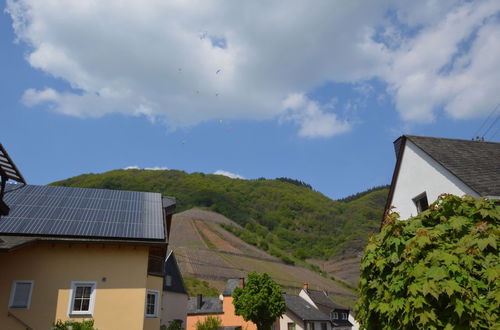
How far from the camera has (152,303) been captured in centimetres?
1878

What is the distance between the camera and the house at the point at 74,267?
598 inches

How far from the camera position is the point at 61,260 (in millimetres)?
16125

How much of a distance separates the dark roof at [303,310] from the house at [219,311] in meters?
7.05

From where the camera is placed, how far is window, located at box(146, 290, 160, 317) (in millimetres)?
18314

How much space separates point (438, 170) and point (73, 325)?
16356 mm

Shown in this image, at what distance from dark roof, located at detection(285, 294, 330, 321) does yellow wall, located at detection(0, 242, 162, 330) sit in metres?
43.3

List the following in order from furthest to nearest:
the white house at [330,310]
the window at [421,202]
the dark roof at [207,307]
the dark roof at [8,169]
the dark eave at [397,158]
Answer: the white house at [330,310]
the dark roof at [207,307]
the dark eave at [397,158]
the window at [421,202]
the dark roof at [8,169]

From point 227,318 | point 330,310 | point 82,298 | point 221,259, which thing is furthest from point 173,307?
point 221,259

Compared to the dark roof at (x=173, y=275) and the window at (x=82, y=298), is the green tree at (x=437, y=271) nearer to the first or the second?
the window at (x=82, y=298)

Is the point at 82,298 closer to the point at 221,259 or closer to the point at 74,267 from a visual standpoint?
the point at 74,267

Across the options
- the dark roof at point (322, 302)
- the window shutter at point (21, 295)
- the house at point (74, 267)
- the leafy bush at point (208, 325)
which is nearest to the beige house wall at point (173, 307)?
the leafy bush at point (208, 325)

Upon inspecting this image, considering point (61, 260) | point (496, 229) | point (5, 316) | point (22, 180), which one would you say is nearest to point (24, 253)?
point (61, 260)

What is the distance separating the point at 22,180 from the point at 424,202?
16070 mm

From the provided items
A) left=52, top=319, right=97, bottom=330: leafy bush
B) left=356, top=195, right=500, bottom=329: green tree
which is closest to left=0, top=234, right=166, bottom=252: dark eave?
left=52, top=319, right=97, bottom=330: leafy bush
